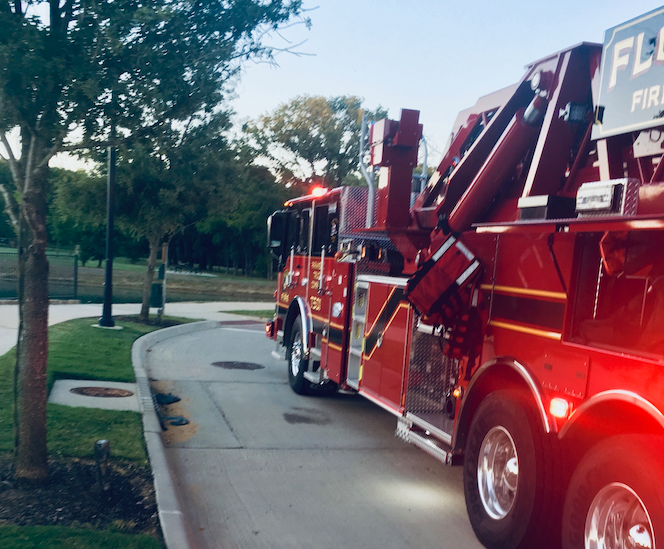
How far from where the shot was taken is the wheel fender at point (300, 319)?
8844mm

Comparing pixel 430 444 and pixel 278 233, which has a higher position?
pixel 278 233

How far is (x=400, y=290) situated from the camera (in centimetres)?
592

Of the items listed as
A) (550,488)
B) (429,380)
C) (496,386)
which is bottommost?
(550,488)

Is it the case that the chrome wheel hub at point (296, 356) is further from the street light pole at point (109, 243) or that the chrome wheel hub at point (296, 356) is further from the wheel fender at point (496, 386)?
the street light pole at point (109, 243)

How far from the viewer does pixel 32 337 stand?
183 inches

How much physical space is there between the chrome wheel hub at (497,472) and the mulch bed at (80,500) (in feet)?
7.02

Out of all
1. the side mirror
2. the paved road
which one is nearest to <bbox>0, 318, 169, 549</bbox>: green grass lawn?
the paved road

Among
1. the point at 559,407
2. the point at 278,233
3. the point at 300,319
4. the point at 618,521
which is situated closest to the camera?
the point at 618,521

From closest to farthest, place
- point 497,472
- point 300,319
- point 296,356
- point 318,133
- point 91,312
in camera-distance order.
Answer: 1. point 497,472
2. point 300,319
3. point 296,356
4. point 91,312
5. point 318,133

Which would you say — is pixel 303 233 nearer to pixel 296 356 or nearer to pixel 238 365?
pixel 296 356

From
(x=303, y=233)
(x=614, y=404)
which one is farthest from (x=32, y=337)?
(x=303, y=233)

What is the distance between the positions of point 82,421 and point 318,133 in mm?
29433

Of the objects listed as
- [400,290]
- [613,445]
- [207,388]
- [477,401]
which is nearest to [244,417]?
[207,388]

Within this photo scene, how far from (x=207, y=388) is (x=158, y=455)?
3.65 m
